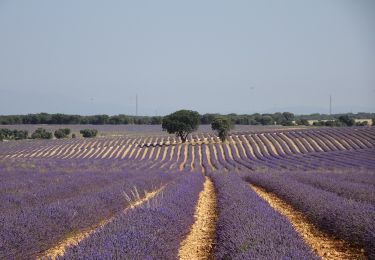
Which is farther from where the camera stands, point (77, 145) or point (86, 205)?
point (77, 145)

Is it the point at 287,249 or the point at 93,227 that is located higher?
the point at 287,249

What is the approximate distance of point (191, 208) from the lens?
9.62 meters

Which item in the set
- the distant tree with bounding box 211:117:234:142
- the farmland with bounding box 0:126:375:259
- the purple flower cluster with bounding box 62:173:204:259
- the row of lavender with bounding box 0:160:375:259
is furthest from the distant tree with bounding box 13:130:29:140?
the purple flower cluster with bounding box 62:173:204:259

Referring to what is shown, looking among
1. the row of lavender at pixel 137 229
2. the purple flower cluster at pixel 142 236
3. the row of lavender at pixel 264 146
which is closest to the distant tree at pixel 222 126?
the row of lavender at pixel 264 146

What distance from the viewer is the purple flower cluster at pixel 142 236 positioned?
4.73 m

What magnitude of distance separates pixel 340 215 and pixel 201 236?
7.92 feet

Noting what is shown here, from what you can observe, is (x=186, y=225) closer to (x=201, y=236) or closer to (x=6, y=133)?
(x=201, y=236)

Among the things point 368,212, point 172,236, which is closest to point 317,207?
point 368,212

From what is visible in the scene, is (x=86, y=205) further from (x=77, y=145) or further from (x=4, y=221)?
(x=77, y=145)

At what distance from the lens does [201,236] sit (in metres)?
7.55

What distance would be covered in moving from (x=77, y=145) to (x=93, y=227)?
45.5m

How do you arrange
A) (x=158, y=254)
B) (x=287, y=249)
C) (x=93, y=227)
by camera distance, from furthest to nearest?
(x=93, y=227)
(x=158, y=254)
(x=287, y=249)

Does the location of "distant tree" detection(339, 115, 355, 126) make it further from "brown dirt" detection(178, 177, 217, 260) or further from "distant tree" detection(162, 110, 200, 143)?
"brown dirt" detection(178, 177, 217, 260)

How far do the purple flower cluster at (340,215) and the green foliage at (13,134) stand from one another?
6435 cm
